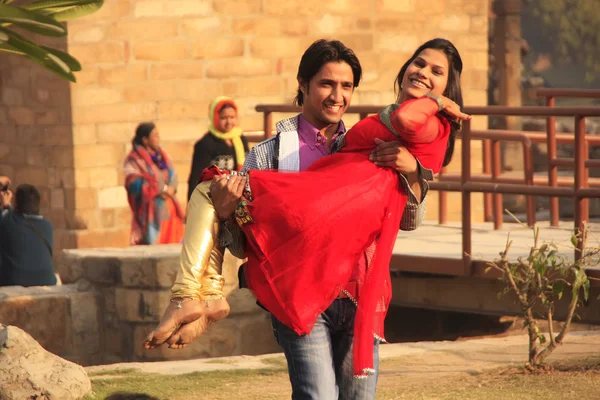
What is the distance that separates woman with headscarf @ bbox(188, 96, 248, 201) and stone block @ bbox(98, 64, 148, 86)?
1774 mm

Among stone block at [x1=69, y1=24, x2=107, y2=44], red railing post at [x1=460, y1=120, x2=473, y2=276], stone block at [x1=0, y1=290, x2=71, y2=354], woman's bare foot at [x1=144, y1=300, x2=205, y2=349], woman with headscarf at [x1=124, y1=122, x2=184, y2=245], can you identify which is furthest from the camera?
stone block at [x1=69, y1=24, x2=107, y2=44]

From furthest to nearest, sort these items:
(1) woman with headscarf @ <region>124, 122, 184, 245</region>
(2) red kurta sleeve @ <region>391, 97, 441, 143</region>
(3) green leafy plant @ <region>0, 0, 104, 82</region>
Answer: (1) woman with headscarf @ <region>124, 122, 184, 245</region>
(3) green leafy plant @ <region>0, 0, 104, 82</region>
(2) red kurta sleeve @ <region>391, 97, 441, 143</region>

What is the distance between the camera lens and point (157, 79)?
1270cm

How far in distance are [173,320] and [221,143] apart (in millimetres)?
7271

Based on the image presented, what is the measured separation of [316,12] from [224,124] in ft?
9.63

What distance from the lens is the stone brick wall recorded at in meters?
12.4

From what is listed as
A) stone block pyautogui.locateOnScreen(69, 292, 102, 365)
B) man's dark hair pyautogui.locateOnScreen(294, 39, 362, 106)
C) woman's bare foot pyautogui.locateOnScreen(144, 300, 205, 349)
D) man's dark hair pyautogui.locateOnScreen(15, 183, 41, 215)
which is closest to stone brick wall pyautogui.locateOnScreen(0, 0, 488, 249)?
man's dark hair pyautogui.locateOnScreen(15, 183, 41, 215)

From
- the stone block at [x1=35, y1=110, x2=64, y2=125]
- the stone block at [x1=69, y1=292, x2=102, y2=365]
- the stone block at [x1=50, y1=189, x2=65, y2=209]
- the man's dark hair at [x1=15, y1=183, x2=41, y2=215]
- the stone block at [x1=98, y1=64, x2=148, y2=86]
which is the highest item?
the stone block at [x1=98, y1=64, x2=148, y2=86]

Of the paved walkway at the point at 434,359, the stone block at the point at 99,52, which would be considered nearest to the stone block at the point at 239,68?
the stone block at the point at 99,52

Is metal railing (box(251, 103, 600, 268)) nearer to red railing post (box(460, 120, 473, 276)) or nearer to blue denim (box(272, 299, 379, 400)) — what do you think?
red railing post (box(460, 120, 473, 276))

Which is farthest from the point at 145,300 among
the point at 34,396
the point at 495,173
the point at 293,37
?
the point at 293,37

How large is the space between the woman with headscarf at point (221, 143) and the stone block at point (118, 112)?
1.78 metres

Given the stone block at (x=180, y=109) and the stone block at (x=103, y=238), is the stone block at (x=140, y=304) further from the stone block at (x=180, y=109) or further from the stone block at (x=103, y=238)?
the stone block at (x=180, y=109)

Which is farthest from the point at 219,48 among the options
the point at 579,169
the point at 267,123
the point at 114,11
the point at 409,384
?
the point at 409,384
